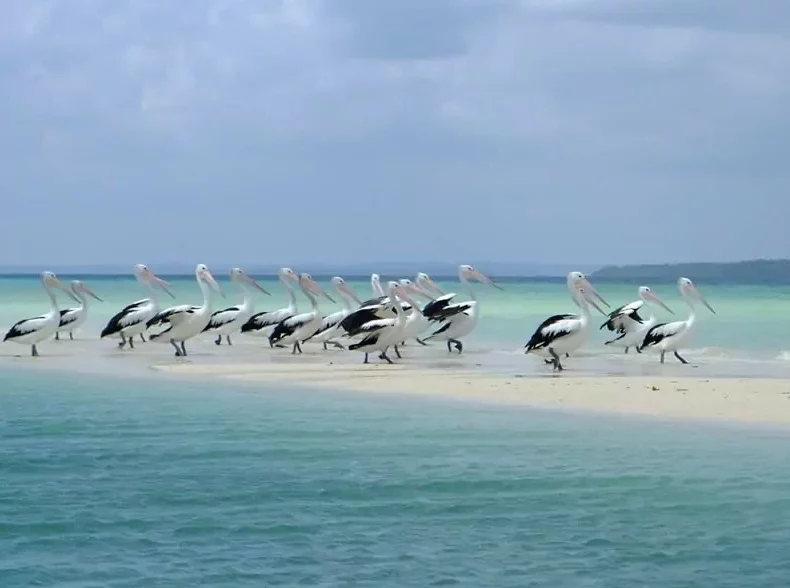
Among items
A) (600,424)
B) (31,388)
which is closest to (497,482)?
(600,424)

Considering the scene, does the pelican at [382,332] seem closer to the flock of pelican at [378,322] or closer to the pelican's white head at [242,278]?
the flock of pelican at [378,322]

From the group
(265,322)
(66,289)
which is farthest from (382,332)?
(66,289)

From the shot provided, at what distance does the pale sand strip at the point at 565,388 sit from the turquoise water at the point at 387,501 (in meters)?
0.73

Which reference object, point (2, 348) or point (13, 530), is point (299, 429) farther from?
point (2, 348)

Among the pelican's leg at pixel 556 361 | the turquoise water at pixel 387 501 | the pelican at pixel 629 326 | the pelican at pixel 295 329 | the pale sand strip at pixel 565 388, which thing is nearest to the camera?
the turquoise water at pixel 387 501

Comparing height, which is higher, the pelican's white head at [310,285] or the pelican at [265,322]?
the pelican's white head at [310,285]

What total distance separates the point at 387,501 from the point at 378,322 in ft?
25.9

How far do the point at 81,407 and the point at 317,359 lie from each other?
16.9 feet

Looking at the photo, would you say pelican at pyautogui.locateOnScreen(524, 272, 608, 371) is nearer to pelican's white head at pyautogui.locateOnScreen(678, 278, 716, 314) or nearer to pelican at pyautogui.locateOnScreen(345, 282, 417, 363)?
pelican at pyautogui.locateOnScreen(345, 282, 417, 363)

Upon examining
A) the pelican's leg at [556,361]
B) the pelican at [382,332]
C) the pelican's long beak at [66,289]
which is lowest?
the pelican's leg at [556,361]

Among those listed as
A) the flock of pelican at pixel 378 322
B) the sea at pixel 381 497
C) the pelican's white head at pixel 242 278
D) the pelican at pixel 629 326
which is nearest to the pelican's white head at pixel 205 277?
the flock of pelican at pixel 378 322

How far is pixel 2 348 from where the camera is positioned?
680 inches

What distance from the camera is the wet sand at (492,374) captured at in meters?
10.1

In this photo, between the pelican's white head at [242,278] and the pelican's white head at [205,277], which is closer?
the pelican's white head at [205,277]
